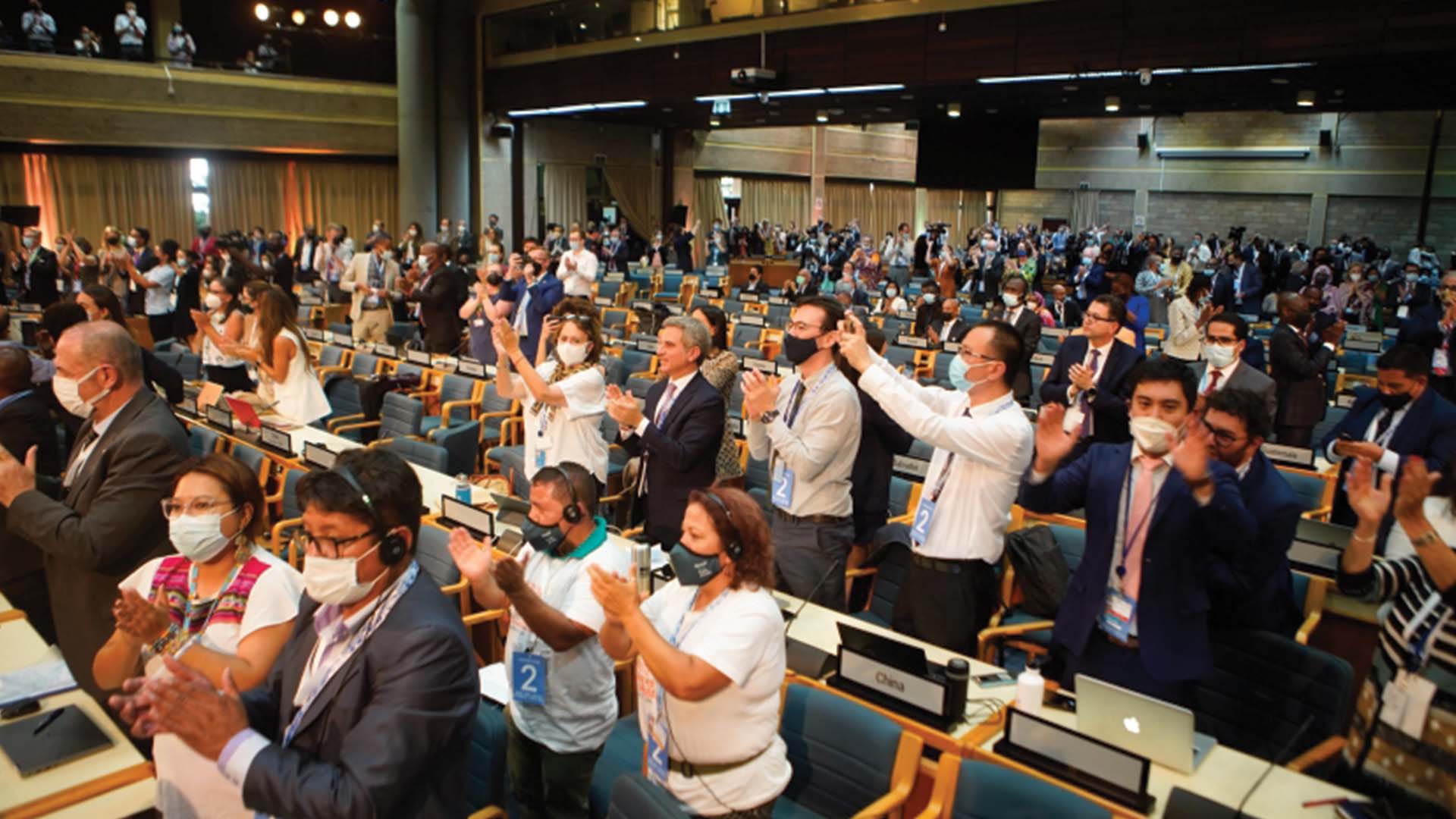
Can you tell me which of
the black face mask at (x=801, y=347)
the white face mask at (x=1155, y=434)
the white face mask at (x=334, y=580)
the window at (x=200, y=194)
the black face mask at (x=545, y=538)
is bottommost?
the black face mask at (x=545, y=538)

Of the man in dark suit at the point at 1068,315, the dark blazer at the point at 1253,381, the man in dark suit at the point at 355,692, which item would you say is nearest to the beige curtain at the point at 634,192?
the man in dark suit at the point at 1068,315

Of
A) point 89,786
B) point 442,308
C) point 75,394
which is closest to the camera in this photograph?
point 89,786

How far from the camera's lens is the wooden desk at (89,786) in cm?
234

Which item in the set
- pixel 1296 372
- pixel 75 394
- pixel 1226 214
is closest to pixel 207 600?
pixel 75 394

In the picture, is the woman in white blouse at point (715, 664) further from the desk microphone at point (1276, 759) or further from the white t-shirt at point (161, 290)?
the white t-shirt at point (161, 290)

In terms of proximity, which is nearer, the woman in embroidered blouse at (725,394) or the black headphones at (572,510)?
the black headphones at (572,510)

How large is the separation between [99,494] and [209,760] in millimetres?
1448

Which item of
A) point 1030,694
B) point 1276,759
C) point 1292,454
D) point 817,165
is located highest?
point 817,165

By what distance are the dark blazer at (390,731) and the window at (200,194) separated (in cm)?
1982

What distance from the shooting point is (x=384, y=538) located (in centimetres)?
211

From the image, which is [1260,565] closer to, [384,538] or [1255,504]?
[1255,504]

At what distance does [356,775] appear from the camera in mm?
1842

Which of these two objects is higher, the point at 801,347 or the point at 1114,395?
the point at 801,347

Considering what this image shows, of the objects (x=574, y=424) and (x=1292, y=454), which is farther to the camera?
(x=1292, y=454)
